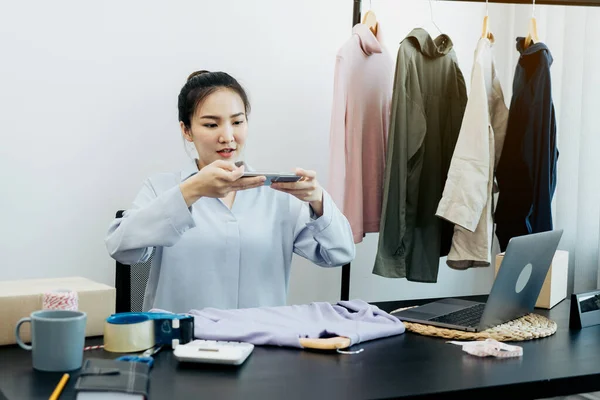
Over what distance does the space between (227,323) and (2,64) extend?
1517 mm

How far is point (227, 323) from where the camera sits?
141 cm

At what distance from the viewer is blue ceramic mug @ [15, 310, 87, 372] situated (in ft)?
3.79

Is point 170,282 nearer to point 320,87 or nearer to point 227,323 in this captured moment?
point 227,323

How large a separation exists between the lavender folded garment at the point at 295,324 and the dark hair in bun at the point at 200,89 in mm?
682

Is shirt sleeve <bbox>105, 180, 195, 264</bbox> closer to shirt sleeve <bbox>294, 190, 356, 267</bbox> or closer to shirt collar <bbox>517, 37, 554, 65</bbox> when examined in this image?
shirt sleeve <bbox>294, 190, 356, 267</bbox>

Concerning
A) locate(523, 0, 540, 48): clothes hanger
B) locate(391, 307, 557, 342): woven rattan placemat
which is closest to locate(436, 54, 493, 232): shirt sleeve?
locate(523, 0, 540, 48): clothes hanger

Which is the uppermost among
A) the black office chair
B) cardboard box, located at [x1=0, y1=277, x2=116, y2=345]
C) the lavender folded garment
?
cardboard box, located at [x1=0, y1=277, x2=116, y2=345]

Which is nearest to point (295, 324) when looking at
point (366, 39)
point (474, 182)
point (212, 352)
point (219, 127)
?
point (212, 352)

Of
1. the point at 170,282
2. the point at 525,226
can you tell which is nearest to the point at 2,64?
the point at 170,282

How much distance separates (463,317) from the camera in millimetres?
1647

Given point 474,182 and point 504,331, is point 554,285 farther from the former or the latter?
point 474,182

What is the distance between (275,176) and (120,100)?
1.29 metres

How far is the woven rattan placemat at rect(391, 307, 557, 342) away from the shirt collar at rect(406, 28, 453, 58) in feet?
4.13

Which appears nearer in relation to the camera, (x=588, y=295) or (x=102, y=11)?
(x=588, y=295)
